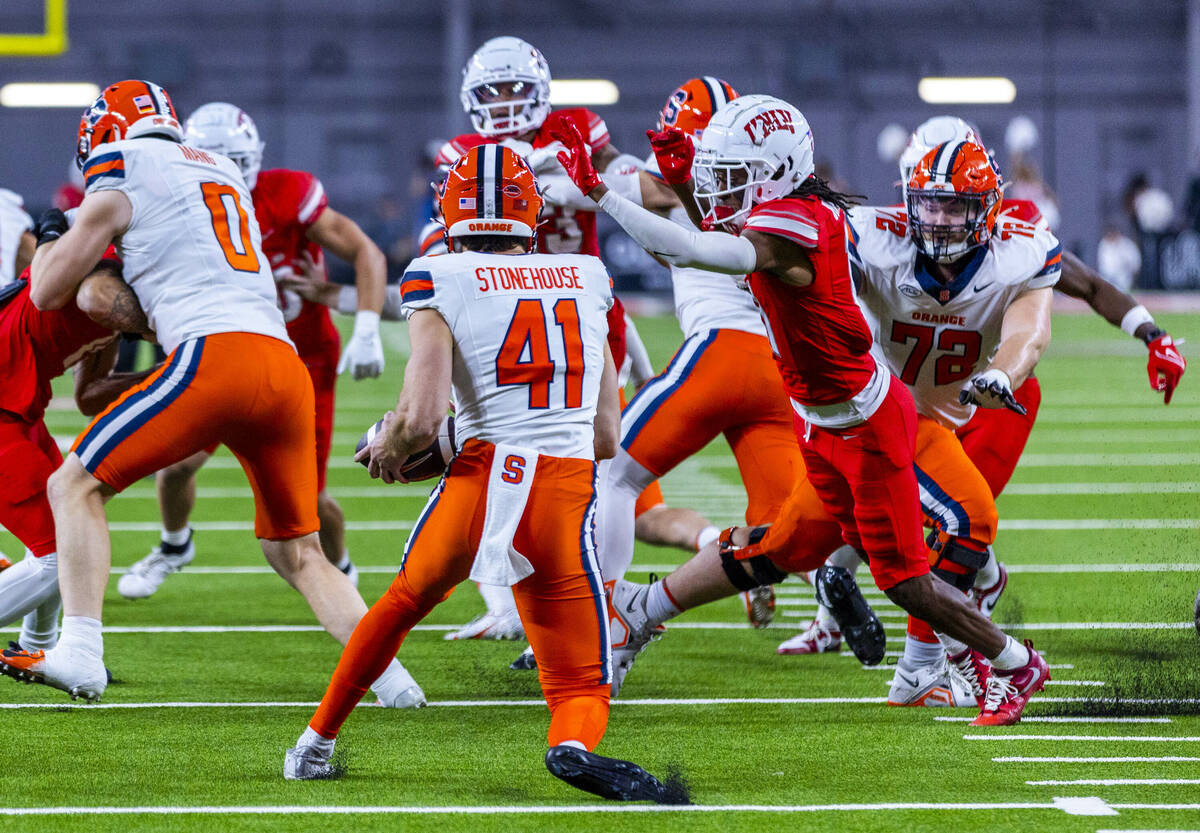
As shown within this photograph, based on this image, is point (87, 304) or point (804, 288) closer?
point (804, 288)

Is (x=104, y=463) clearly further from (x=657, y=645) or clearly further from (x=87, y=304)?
(x=657, y=645)

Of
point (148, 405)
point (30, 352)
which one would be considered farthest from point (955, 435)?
point (30, 352)

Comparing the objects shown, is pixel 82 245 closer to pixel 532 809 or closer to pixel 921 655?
pixel 532 809

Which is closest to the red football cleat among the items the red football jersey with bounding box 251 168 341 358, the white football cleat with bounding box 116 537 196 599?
the red football jersey with bounding box 251 168 341 358

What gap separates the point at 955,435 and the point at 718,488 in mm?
4849

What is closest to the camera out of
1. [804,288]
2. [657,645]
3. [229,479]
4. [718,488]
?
[804,288]

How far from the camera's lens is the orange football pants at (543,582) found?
12.0 feet

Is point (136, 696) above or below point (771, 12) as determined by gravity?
below

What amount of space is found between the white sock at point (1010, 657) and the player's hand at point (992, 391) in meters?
0.63

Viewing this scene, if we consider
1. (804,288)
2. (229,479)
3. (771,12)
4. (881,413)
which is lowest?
(229,479)

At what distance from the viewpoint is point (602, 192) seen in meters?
3.76

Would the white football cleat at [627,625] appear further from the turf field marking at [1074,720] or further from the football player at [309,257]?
the football player at [309,257]

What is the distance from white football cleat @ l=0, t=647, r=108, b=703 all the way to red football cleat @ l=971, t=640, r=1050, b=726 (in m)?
2.35

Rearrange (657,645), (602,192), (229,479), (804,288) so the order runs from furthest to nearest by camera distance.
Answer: (229,479) < (657,645) < (804,288) < (602,192)
